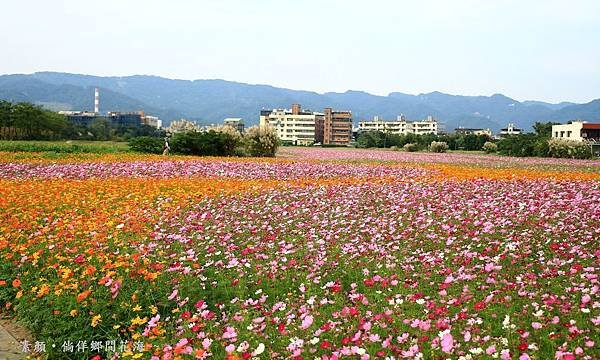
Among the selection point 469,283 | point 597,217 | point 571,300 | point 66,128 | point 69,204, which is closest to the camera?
point 571,300

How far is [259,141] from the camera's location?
3084 centimetres

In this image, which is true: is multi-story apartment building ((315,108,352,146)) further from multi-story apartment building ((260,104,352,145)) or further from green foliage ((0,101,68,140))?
green foliage ((0,101,68,140))

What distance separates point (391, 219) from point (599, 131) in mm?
76474

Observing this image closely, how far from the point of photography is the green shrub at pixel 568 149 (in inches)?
1492

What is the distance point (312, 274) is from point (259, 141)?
24.9 metres

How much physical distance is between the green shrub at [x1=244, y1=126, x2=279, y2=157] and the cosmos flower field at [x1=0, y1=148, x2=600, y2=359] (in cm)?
1961

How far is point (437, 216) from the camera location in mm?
8758

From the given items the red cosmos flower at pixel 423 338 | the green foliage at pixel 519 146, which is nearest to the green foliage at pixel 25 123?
the green foliage at pixel 519 146

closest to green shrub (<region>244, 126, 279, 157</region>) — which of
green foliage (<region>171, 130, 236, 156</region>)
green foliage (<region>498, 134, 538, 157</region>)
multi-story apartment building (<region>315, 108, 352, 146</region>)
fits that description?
green foliage (<region>171, 130, 236, 156</region>)

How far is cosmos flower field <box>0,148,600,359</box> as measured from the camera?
4.46 metres

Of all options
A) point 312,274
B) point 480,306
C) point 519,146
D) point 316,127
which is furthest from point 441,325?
point 316,127

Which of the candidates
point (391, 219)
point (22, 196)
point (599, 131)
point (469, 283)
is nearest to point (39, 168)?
point (22, 196)

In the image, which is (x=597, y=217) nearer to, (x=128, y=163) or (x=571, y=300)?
(x=571, y=300)

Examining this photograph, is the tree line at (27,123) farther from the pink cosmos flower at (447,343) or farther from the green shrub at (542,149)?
the pink cosmos flower at (447,343)
